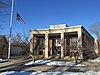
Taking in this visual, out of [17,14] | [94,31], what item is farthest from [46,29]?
[94,31]

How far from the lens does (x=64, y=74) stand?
1232cm

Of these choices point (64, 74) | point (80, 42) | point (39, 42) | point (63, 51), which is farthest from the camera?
point (39, 42)

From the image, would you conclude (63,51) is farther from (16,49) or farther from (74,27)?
(16,49)

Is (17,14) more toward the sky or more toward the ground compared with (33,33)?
more toward the sky

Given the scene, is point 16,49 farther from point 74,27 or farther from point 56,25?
point 74,27

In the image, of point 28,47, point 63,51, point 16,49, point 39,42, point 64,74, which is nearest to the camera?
point 64,74

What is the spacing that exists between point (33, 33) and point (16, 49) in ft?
57.1

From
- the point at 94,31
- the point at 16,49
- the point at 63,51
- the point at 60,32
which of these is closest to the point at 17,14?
the point at 60,32

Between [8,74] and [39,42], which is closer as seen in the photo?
[8,74]

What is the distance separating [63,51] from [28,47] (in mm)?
7105

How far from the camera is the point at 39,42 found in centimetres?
3256

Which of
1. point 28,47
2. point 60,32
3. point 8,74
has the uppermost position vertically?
point 60,32

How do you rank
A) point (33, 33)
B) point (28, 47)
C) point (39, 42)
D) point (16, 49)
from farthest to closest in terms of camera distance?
point (16, 49), point (39, 42), point (33, 33), point (28, 47)

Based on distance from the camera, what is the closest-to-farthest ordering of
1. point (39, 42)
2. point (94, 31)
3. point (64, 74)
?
point (64, 74)
point (39, 42)
point (94, 31)
